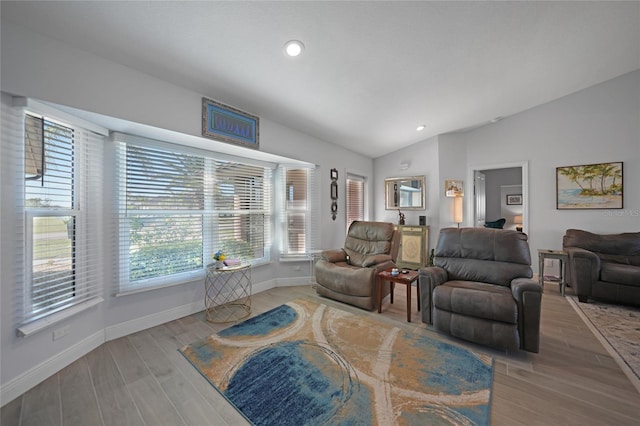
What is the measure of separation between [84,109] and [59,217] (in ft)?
3.10

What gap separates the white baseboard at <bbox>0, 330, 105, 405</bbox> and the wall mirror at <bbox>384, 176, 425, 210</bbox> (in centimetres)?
536

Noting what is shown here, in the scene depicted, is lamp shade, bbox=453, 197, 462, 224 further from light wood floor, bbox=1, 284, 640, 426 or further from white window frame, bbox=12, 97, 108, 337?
white window frame, bbox=12, 97, 108, 337

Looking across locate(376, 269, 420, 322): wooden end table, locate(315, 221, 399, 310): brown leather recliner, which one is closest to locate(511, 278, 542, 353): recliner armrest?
locate(376, 269, 420, 322): wooden end table

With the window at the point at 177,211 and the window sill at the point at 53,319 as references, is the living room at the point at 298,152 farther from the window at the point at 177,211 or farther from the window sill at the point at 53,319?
the window at the point at 177,211

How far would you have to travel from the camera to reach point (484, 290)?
7.80 ft

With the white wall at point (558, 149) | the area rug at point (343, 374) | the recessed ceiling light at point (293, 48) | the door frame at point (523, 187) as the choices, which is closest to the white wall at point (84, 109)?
the area rug at point (343, 374)

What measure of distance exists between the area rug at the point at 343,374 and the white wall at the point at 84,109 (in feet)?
2.76

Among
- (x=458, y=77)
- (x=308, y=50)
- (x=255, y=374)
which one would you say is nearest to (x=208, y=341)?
(x=255, y=374)

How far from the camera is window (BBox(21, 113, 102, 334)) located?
1872 millimetres

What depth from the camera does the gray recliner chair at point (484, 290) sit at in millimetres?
2102

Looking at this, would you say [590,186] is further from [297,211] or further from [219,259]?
[219,259]

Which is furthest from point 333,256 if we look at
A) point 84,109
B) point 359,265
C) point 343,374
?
point 84,109

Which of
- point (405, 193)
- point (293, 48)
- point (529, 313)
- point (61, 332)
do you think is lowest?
point (61, 332)

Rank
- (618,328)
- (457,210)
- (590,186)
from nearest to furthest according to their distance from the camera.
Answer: (618,328), (590,186), (457,210)
